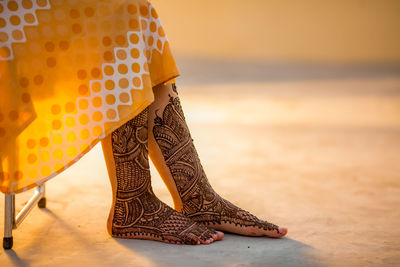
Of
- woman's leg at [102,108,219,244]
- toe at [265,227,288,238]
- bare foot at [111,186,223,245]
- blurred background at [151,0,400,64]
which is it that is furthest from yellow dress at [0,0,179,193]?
blurred background at [151,0,400,64]

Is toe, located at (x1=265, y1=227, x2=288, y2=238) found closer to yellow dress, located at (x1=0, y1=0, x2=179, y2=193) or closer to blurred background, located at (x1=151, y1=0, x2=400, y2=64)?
yellow dress, located at (x1=0, y1=0, x2=179, y2=193)

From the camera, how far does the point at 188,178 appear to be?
1.38 m

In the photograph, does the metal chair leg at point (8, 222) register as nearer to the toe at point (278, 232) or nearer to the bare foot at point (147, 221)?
the bare foot at point (147, 221)

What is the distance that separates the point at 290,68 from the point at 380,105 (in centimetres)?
285

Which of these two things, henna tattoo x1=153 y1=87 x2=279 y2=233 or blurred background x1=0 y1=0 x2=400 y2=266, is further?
henna tattoo x1=153 y1=87 x2=279 y2=233

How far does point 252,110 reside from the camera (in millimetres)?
3623

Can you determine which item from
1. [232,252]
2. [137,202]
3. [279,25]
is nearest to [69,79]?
[137,202]

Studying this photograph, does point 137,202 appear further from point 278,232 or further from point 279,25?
point 279,25

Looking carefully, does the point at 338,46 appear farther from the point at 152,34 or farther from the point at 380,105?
the point at 152,34

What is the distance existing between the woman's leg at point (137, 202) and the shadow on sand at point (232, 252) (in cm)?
2

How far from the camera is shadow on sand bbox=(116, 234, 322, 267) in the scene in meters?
1.18

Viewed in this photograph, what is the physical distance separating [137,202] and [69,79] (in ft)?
1.09

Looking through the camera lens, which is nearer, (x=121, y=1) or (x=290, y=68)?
(x=121, y=1)

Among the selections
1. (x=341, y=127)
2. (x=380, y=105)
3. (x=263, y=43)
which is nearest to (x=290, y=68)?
(x=263, y=43)
